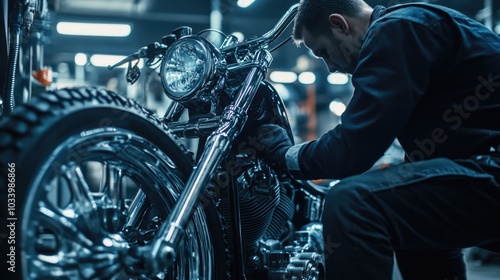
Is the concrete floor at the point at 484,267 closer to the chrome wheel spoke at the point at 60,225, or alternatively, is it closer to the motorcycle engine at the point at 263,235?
the motorcycle engine at the point at 263,235

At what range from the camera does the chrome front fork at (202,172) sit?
1086mm

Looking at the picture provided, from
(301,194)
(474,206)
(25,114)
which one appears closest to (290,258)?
(301,194)

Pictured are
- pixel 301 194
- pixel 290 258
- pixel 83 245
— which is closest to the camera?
pixel 83 245

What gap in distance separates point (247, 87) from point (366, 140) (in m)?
0.47

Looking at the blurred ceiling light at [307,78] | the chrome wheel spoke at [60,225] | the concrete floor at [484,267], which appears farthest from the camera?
the blurred ceiling light at [307,78]

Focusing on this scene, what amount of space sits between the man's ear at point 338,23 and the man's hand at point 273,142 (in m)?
0.37

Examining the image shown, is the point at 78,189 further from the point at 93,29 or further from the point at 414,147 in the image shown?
the point at 93,29

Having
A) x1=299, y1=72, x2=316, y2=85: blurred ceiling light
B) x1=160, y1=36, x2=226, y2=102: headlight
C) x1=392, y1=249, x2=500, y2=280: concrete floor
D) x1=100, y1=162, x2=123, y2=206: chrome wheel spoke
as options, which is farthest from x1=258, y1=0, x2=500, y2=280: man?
x1=299, y1=72, x2=316, y2=85: blurred ceiling light

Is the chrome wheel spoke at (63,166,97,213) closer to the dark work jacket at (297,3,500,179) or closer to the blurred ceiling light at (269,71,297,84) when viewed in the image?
the dark work jacket at (297,3,500,179)

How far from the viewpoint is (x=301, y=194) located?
209cm

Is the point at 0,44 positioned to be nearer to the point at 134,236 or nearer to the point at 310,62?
the point at 134,236

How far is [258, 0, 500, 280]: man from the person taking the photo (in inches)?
46.6

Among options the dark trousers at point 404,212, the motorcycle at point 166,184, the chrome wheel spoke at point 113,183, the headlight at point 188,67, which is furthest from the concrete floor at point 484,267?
the chrome wheel spoke at point 113,183

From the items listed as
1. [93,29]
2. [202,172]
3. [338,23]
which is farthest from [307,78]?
[202,172]
